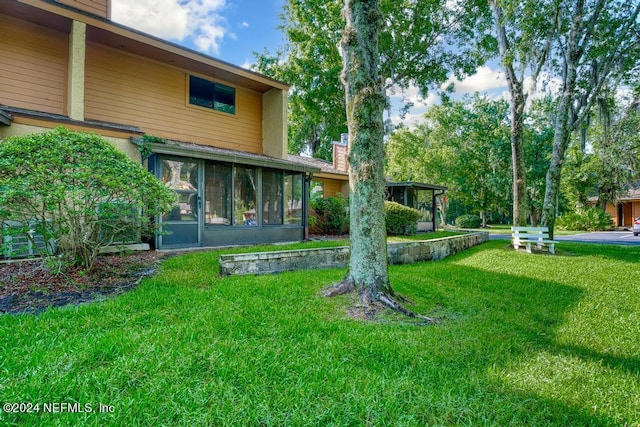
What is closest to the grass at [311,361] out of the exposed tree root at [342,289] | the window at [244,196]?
the exposed tree root at [342,289]

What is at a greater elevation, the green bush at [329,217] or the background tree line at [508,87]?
the background tree line at [508,87]

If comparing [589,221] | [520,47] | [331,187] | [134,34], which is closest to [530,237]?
[520,47]

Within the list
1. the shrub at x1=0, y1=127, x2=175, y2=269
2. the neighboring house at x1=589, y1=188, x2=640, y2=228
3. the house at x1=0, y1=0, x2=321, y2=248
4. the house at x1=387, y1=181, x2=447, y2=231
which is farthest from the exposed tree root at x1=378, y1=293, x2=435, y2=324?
the neighboring house at x1=589, y1=188, x2=640, y2=228

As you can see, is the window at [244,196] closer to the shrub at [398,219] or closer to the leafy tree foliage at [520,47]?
the shrub at [398,219]

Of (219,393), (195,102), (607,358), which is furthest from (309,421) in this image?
(195,102)

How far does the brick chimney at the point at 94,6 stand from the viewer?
25.3 ft

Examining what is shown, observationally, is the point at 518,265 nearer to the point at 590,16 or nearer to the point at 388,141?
the point at 590,16

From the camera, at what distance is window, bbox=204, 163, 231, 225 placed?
27.3 feet

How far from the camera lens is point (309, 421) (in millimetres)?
1792

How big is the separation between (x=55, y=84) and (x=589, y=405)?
35.2 ft

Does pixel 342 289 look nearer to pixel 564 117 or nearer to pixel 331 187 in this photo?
pixel 564 117

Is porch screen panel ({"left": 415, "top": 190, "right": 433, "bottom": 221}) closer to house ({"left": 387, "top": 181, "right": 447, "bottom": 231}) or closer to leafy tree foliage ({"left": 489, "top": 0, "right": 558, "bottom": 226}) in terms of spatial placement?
house ({"left": 387, "top": 181, "right": 447, "bottom": 231})

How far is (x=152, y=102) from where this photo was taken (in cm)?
908

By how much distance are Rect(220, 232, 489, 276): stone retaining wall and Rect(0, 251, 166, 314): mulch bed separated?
57.8 inches
